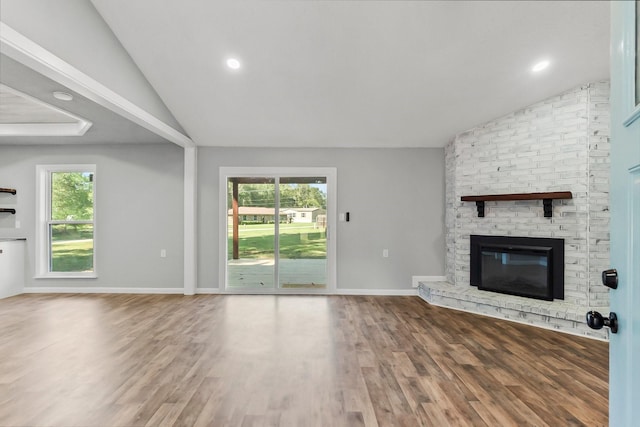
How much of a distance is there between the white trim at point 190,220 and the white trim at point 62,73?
3.91 ft

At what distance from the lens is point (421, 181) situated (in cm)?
529

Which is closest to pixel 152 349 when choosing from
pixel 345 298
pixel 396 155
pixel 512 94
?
pixel 345 298

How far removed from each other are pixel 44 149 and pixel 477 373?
6.82 metres

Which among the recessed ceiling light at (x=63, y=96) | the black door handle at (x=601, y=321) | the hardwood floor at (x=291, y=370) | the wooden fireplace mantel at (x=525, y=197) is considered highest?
the recessed ceiling light at (x=63, y=96)

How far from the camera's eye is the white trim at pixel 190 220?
5.13 meters

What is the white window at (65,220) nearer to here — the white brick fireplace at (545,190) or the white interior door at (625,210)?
the white brick fireplace at (545,190)

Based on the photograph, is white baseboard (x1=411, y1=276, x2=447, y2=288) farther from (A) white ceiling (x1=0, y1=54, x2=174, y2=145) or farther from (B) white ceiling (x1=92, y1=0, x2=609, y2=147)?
(A) white ceiling (x1=0, y1=54, x2=174, y2=145)

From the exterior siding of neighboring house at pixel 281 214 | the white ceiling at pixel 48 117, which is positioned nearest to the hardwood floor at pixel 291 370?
the exterior siding of neighboring house at pixel 281 214

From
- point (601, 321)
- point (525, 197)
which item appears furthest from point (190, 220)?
point (601, 321)

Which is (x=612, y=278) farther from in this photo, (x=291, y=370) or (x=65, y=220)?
(x=65, y=220)

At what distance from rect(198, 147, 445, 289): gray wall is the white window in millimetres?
1918

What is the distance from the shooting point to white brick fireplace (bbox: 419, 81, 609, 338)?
11.7 ft

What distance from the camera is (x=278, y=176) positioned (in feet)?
17.4

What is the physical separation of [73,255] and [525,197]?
22.2 ft
